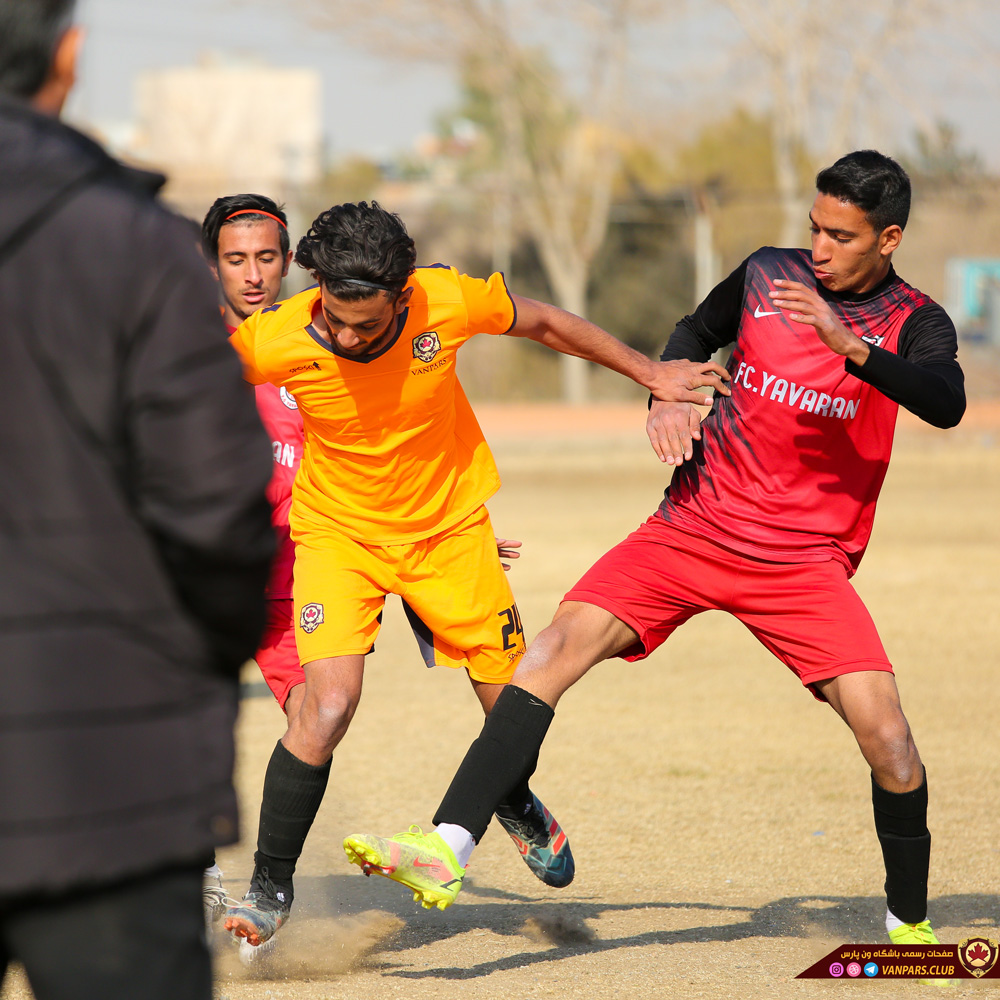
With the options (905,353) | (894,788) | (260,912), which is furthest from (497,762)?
(905,353)

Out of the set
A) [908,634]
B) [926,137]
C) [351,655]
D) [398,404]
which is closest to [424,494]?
[398,404]

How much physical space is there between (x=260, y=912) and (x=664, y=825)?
80.7 inches

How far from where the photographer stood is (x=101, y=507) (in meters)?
1.65

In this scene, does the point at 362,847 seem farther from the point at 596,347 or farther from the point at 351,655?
the point at 596,347

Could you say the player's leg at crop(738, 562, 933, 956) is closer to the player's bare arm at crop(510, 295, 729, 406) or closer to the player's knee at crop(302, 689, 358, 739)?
the player's bare arm at crop(510, 295, 729, 406)

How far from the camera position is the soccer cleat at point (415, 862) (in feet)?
11.1

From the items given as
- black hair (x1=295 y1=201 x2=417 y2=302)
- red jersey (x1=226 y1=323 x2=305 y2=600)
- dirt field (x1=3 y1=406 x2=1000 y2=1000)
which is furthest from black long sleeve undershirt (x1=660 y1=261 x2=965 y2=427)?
dirt field (x1=3 y1=406 x2=1000 y2=1000)

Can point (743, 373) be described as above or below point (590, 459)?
above

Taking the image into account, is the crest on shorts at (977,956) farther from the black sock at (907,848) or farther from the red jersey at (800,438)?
the red jersey at (800,438)

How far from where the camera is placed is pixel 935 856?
486 centimetres

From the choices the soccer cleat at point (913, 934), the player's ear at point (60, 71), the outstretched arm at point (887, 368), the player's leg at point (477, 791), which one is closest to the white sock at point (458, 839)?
the player's leg at point (477, 791)

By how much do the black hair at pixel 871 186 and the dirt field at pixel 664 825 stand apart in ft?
7.19

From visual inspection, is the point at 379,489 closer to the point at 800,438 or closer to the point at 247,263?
the point at 247,263

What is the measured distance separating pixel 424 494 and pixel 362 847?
120cm
